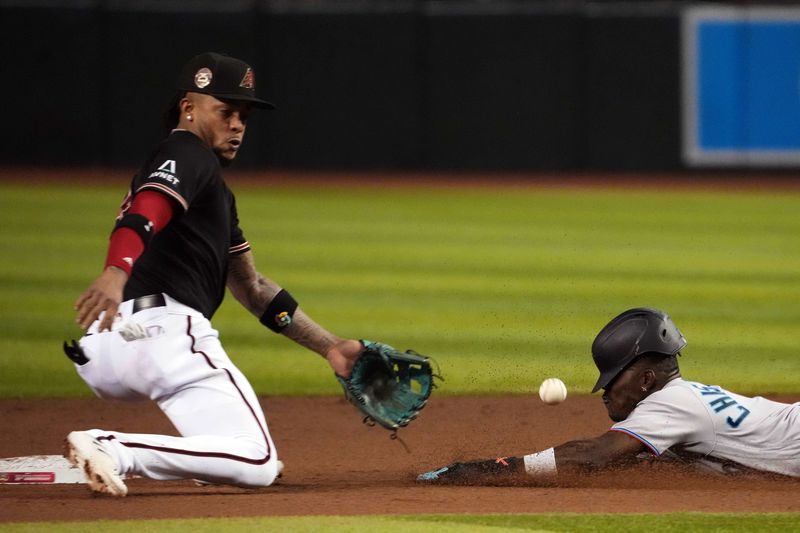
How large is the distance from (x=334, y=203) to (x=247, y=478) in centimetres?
1326

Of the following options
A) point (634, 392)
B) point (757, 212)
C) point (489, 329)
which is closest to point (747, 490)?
point (634, 392)

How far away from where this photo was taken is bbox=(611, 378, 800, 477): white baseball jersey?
4605 millimetres

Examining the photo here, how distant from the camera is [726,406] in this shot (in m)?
4.74

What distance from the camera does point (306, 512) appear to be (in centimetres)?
438

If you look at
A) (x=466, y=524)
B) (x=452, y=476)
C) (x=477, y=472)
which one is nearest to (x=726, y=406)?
(x=477, y=472)

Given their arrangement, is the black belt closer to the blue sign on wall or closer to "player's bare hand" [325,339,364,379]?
"player's bare hand" [325,339,364,379]

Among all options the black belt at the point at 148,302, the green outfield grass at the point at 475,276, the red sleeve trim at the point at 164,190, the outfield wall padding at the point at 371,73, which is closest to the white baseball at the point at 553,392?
the black belt at the point at 148,302

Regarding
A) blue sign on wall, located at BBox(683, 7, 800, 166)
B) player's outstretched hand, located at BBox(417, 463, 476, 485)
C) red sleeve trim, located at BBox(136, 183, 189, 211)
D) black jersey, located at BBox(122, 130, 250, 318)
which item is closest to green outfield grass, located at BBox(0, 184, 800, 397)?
blue sign on wall, located at BBox(683, 7, 800, 166)

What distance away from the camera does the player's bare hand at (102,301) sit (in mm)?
3951

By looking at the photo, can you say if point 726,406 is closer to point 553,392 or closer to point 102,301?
point 553,392

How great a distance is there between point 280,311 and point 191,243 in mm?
713

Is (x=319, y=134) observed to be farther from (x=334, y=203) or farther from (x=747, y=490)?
(x=747, y=490)

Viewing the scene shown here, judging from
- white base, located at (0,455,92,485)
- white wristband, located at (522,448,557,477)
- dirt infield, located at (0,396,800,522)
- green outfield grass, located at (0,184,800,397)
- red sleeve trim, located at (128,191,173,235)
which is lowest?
green outfield grass, located at (0,184,800,397)

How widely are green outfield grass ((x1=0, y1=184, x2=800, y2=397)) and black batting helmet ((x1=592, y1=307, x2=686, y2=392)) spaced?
253 cm
